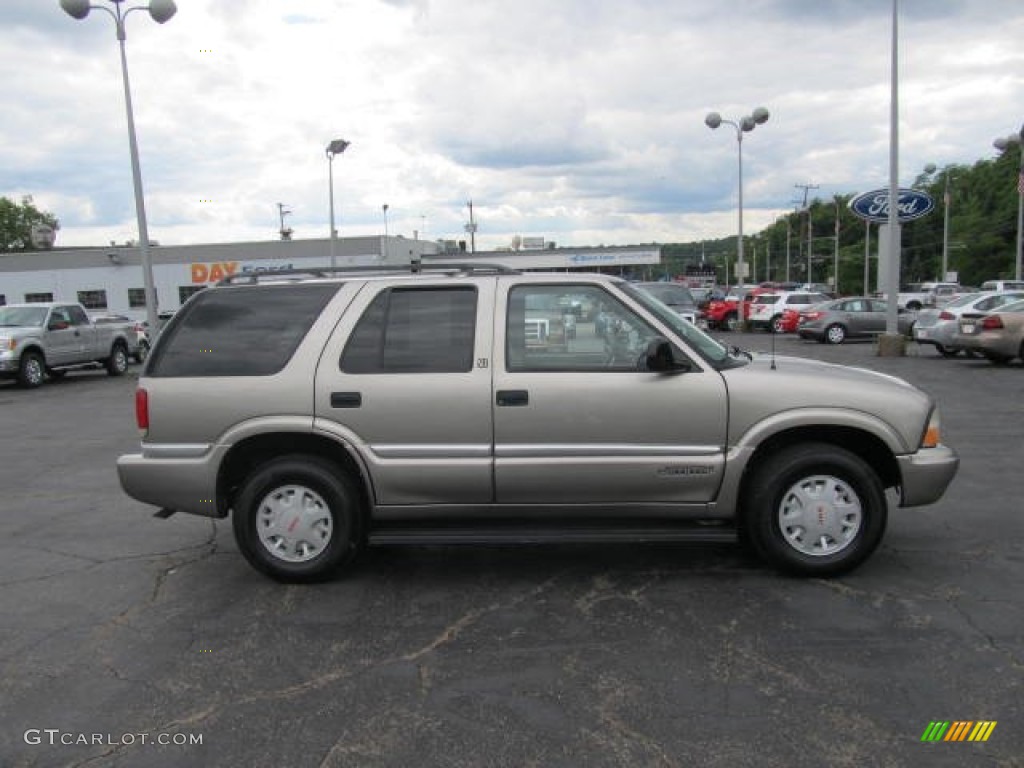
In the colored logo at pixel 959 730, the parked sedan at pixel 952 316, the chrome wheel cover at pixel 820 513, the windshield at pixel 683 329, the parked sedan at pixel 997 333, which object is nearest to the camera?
A: the colored logo at pixel 959 730

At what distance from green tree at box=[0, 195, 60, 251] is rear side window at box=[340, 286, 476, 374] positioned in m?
98.7

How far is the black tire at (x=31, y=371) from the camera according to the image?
17719 millimetres

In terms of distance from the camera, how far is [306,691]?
361 cm

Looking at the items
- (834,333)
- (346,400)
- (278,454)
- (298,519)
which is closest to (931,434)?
(346,400)

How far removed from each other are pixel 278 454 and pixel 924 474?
3.74 metres

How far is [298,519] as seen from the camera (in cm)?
479

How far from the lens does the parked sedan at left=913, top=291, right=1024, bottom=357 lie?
1808 cm

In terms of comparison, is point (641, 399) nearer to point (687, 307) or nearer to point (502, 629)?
point (502, 629)

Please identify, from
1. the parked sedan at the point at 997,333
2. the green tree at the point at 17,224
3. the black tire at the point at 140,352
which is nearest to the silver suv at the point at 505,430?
the parked sedan at the point at 997,333

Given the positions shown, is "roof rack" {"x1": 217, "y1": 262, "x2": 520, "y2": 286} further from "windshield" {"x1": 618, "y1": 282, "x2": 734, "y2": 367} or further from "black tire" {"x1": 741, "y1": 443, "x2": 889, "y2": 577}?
"black tire" {"x1": 741, "y1": 443, "x2": 889, "y2": 577}

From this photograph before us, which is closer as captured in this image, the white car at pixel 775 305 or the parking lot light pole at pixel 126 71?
the parking lot light pole at pixel 126 71

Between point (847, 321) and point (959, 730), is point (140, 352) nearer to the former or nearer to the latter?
point (847, 321)

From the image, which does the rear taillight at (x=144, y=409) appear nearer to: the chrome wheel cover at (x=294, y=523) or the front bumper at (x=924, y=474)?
the chrome wheel cover at (x=294, y=523)

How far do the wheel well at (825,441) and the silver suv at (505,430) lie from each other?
0.04ft
